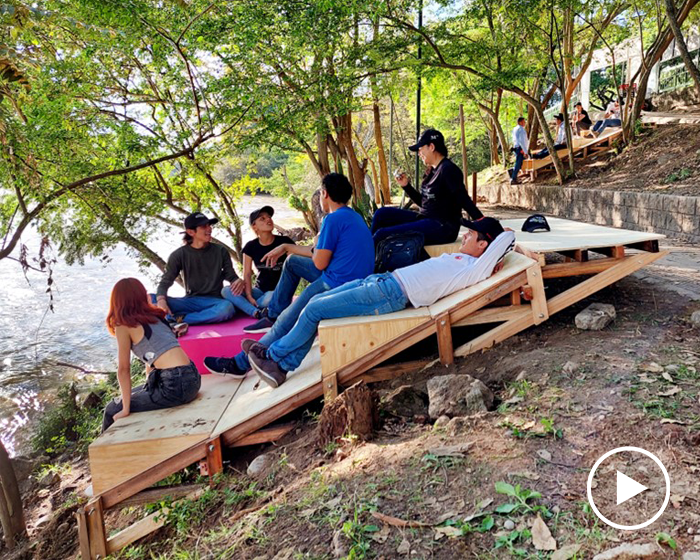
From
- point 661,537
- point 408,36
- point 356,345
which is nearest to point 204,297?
point 356,345

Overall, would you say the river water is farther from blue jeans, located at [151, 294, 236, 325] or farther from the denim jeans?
the denim jeans

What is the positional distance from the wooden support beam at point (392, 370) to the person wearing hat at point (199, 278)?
2.11 meters

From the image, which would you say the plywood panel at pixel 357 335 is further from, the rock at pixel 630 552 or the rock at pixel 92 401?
the rock at pixel 92 401

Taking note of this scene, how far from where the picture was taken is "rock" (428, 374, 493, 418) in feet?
10.9

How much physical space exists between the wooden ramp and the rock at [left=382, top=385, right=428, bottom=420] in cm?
1246

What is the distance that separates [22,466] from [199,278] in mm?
4075

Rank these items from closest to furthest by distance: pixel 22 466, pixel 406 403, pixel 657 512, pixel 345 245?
pixel 657 512, pixel 406 403, pixel 345 245, pixel 22 466

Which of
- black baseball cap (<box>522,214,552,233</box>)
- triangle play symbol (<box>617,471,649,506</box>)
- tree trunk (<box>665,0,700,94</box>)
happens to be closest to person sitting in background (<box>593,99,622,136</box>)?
tree trunk (<box>665,0,700,94</box>)

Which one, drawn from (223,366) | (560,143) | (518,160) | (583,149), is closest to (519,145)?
(518,160)

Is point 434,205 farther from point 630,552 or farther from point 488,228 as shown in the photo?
point 630,552

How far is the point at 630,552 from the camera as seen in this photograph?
1887 millimetres

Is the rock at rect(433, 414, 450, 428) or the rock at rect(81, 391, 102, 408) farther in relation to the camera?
the rock at rect(81, 391, 102, 408)

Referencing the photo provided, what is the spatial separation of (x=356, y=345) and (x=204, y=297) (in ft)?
8.11

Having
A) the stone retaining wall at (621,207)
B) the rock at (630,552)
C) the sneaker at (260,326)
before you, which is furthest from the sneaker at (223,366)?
the stone retaining wall at (621,207)
